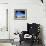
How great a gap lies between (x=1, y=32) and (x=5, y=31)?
22 centimetres

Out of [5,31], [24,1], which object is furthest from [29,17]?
[5,31]

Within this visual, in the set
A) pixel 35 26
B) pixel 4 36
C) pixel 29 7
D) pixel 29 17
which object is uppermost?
pixel 29 7

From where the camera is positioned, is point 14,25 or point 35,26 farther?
point 14,25

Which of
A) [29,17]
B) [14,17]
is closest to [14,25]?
[14,17]

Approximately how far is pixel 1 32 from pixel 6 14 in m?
0.97

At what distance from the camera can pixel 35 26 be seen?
548cm

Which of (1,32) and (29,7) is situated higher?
(29,7)

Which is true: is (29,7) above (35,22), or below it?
above

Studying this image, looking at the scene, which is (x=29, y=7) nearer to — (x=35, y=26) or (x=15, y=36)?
(x=35, y=26)

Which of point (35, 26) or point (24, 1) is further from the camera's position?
point (24, 1)

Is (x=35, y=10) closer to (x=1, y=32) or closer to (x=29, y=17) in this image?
(x=29, y=17)

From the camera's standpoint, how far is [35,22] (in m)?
6.21

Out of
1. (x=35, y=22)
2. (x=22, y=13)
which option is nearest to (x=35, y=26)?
(x=35, y=22)

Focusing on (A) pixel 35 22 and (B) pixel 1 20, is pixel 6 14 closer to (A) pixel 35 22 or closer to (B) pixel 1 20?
(B) pixel 1 20
